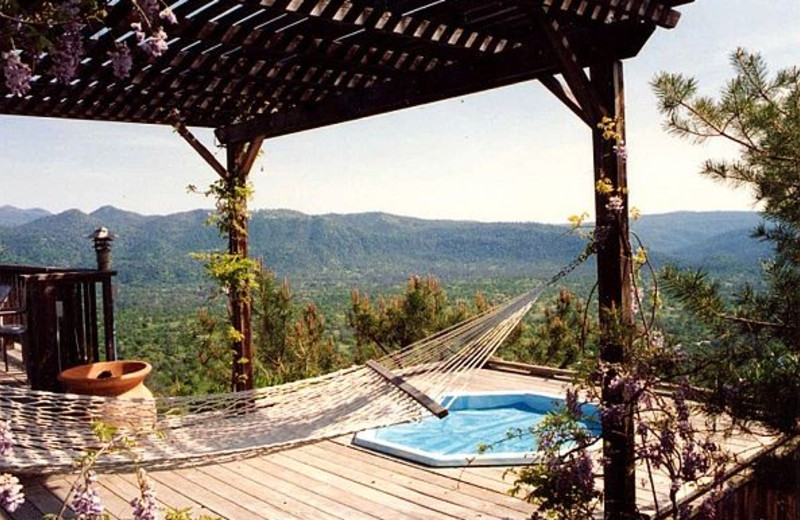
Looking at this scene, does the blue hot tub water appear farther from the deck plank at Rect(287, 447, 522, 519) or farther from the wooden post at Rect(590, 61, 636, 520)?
the wooden post at Rect(590, 61, 636, 520)

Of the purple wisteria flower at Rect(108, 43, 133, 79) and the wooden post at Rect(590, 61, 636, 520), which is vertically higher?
the purple wisteria flower at Rect(108, 43, 133, 79)

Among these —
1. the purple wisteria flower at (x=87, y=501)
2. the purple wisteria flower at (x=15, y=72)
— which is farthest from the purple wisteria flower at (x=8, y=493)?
the purple wisteria flower at (x=15, y=72)

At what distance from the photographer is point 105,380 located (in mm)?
3455

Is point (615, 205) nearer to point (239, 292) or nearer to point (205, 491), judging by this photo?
point (205, 491)

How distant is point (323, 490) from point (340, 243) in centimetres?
2056

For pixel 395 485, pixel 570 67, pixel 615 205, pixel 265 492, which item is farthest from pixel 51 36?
pixel 395 485

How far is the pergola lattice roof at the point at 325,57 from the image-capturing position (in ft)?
8.02

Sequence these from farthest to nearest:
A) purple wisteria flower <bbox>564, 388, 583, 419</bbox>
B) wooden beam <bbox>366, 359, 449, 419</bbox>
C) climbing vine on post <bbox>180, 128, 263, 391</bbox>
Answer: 1. climbing vine on post <bbox>180, 128, 263, 391</bbox>
2. wooden beam <bbox>366, 359, 449, 419</bbox>
3. purple wisteria flower <bbox>564, 388, 583, 419</bbox>

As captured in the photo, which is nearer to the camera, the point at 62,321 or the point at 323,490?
the point at 323,490

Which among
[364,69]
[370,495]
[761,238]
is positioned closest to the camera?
[761,238]

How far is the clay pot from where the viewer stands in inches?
111

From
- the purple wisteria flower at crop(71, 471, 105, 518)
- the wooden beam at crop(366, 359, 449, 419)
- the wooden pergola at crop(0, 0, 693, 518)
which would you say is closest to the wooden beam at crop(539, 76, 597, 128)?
the wooden pergola at crop(0, 0, 693, 518)

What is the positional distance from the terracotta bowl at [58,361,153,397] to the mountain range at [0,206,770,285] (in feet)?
37.5

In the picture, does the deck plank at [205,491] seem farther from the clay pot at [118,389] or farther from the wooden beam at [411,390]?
the wooden beam at [411,390]
